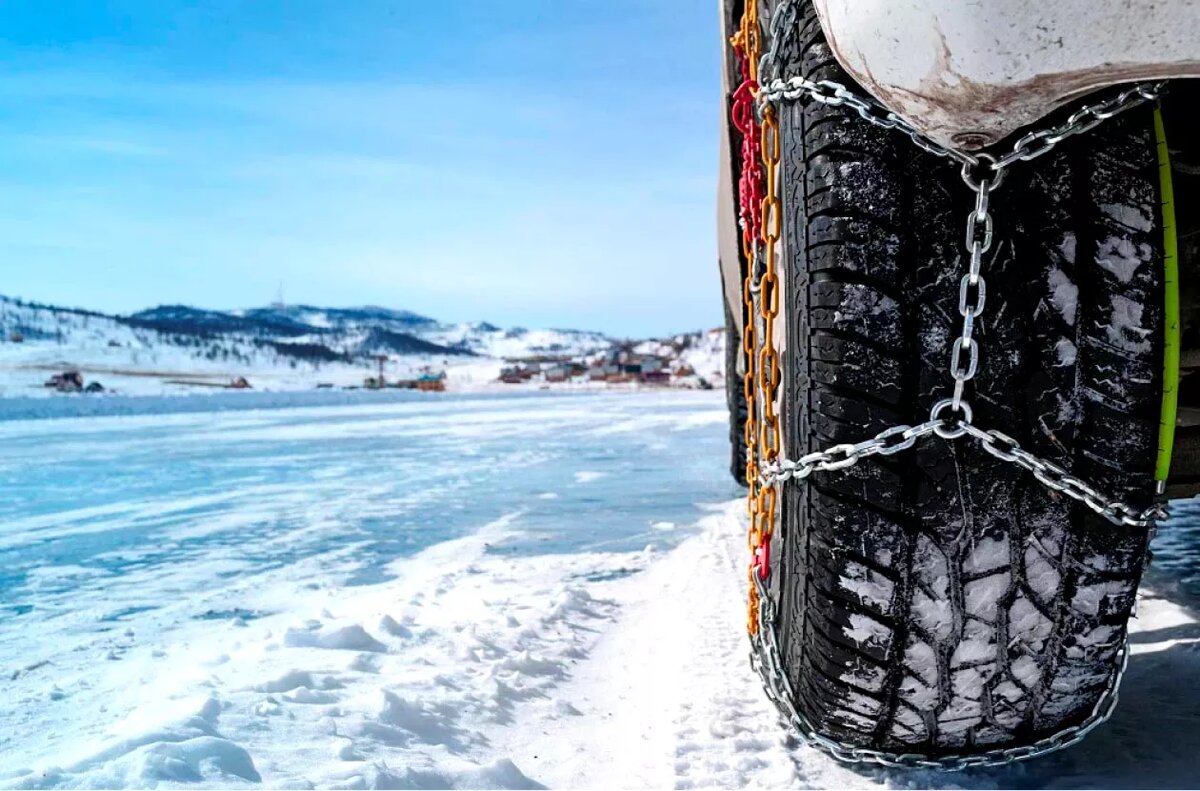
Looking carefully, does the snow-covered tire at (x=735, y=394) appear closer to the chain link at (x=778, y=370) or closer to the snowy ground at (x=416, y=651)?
the snowy ground at (x=416, y=651)

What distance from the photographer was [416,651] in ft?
6.97

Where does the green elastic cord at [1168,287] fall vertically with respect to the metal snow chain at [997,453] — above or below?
above

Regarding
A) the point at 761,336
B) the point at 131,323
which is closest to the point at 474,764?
the point at 761,336

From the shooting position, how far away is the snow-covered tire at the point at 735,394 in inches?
134

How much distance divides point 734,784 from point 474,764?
1.56 feet

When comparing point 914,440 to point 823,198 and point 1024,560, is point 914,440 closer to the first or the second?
point 1024,560

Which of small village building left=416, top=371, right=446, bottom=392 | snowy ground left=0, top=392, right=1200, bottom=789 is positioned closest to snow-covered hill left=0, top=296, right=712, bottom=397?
small village building left=416, top=371, right=446, bottom=392

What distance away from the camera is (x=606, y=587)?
9.77 ft

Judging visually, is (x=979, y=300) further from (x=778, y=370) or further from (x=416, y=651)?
(x=416, y=651)

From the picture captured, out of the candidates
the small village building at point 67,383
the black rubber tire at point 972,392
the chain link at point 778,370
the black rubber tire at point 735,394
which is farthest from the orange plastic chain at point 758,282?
the small village building at point 67,383

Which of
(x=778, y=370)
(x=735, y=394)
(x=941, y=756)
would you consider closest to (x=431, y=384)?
(x=735, y=394)

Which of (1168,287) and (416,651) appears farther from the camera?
(416,651)

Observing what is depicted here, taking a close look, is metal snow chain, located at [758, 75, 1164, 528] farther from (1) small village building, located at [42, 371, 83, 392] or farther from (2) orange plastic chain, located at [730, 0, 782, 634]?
(1) small village building, located at [42, 371, 83, 392]

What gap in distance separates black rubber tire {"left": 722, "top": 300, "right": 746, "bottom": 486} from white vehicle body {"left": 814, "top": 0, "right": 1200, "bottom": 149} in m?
2.34
